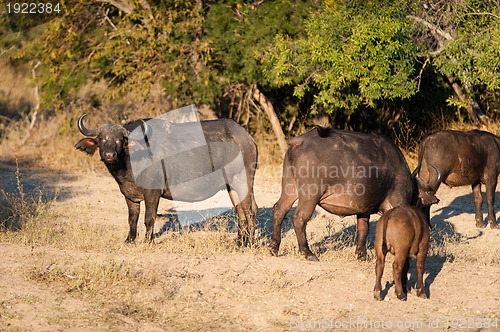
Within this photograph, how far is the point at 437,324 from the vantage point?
600 centimetres

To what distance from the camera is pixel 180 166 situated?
863 cm

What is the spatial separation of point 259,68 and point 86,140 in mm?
6422

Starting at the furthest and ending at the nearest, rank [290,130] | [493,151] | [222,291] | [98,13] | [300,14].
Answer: [290,130], [98,13], [300,14], [493,151], [222,291]

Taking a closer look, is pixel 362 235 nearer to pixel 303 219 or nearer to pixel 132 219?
pixel 303 219

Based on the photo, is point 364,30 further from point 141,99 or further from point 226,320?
point 226,320

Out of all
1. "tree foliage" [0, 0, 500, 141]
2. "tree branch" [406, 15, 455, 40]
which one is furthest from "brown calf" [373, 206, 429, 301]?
"tree branch" [406, 15, 455, 40]

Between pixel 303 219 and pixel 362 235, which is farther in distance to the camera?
pixel 362 235

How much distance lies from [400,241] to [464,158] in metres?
4.80

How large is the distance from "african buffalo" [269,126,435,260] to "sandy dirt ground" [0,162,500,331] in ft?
2.18

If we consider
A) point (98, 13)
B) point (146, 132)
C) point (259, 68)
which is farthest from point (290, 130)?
point (146, 132)

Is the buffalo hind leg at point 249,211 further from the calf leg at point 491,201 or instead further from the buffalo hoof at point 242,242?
the calf leg at point 491,201

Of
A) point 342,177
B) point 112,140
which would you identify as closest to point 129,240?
point 112,140

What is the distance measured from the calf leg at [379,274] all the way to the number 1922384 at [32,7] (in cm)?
1171

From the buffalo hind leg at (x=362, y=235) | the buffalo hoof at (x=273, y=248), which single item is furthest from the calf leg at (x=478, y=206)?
the buffalo hoof at (x=273, y=248)
